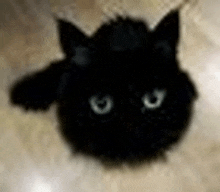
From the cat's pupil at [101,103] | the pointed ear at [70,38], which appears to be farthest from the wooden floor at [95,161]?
the cat's pupil at [101,103]

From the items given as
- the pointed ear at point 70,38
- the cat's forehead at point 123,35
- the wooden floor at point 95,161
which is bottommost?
the wooden floor at point 95,161

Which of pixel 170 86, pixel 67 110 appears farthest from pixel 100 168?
pixel 170 86

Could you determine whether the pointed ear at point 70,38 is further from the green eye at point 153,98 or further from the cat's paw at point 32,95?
the green eye at point 153,98

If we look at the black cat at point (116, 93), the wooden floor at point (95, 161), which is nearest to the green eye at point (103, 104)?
A: the black cat at point (116, 93)

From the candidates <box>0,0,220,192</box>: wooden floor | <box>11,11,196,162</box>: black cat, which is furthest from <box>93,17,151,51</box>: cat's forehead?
<box>0,0,220,192</box>: wooden floor

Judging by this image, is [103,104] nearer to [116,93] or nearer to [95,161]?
[116,93]

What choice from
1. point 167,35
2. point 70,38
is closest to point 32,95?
point 70,38

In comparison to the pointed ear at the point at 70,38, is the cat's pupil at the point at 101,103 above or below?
below
